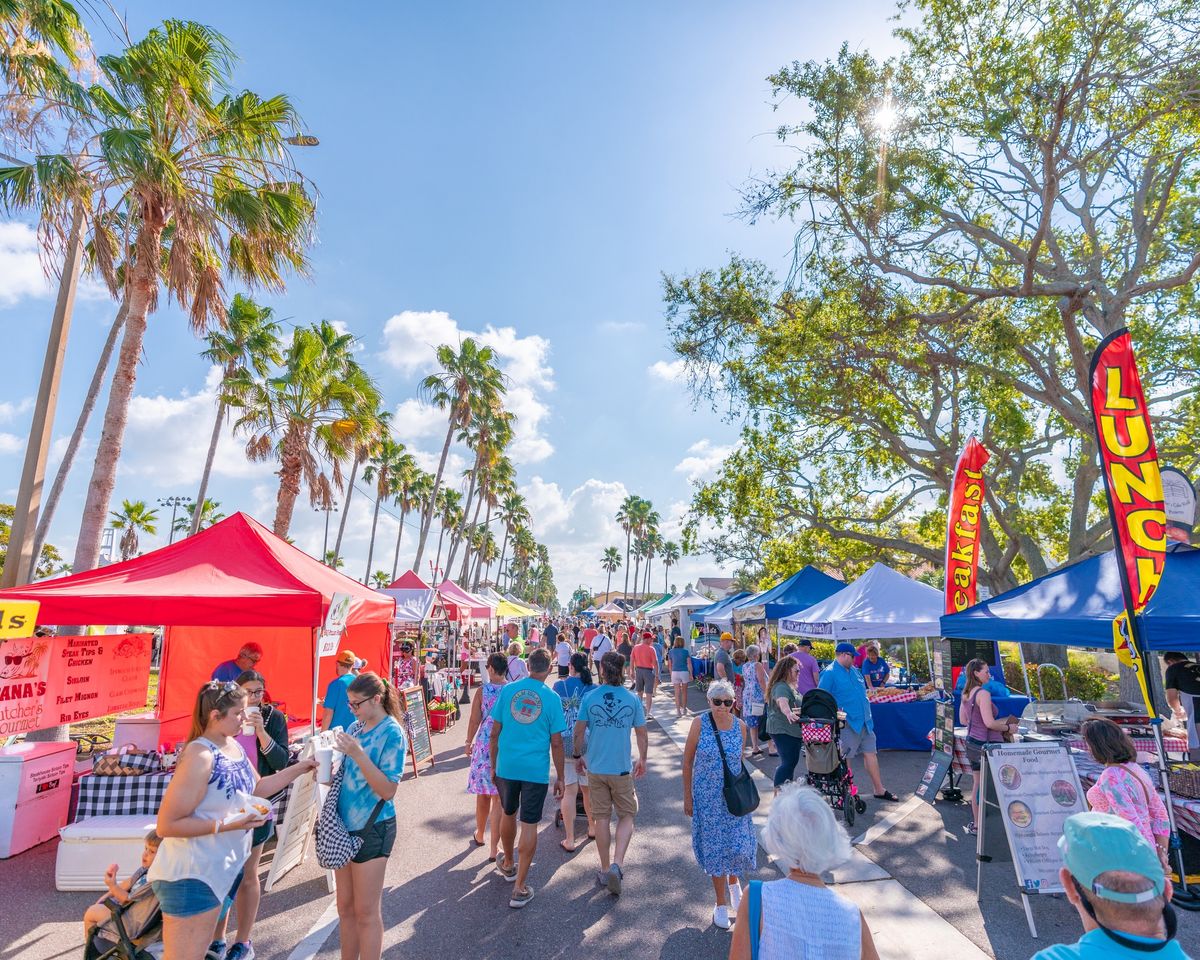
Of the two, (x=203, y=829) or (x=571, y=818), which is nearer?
(x=203, y=829)

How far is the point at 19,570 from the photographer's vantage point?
26.0 feet

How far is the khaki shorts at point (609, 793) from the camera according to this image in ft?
16.6

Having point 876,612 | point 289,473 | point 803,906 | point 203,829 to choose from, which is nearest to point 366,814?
point 203,829

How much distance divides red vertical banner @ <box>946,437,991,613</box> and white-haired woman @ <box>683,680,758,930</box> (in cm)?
651

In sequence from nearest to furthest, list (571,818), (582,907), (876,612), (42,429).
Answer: (582,907) < (571,818) < (42,429) < (876,612)

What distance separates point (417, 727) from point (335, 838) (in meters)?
6.66

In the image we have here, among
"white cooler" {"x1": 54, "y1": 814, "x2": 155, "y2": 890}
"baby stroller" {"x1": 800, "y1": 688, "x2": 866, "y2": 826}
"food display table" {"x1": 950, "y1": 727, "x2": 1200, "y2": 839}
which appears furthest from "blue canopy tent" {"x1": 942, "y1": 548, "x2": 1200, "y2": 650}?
"white cooler" {"x1": 54, "y1": 814, "x2": 155, "y2": 890}

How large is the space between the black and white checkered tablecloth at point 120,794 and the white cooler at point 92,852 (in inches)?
13.3

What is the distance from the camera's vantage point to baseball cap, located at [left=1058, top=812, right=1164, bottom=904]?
5.82 feet

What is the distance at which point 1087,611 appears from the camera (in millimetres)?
6398

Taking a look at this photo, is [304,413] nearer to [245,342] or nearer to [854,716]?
[245,342]

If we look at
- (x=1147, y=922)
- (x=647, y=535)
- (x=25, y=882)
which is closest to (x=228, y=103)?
(x=25, y=882)

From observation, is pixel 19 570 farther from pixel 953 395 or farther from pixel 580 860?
pixel 953 395

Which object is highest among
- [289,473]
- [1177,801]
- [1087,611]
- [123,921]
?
[289,473]
